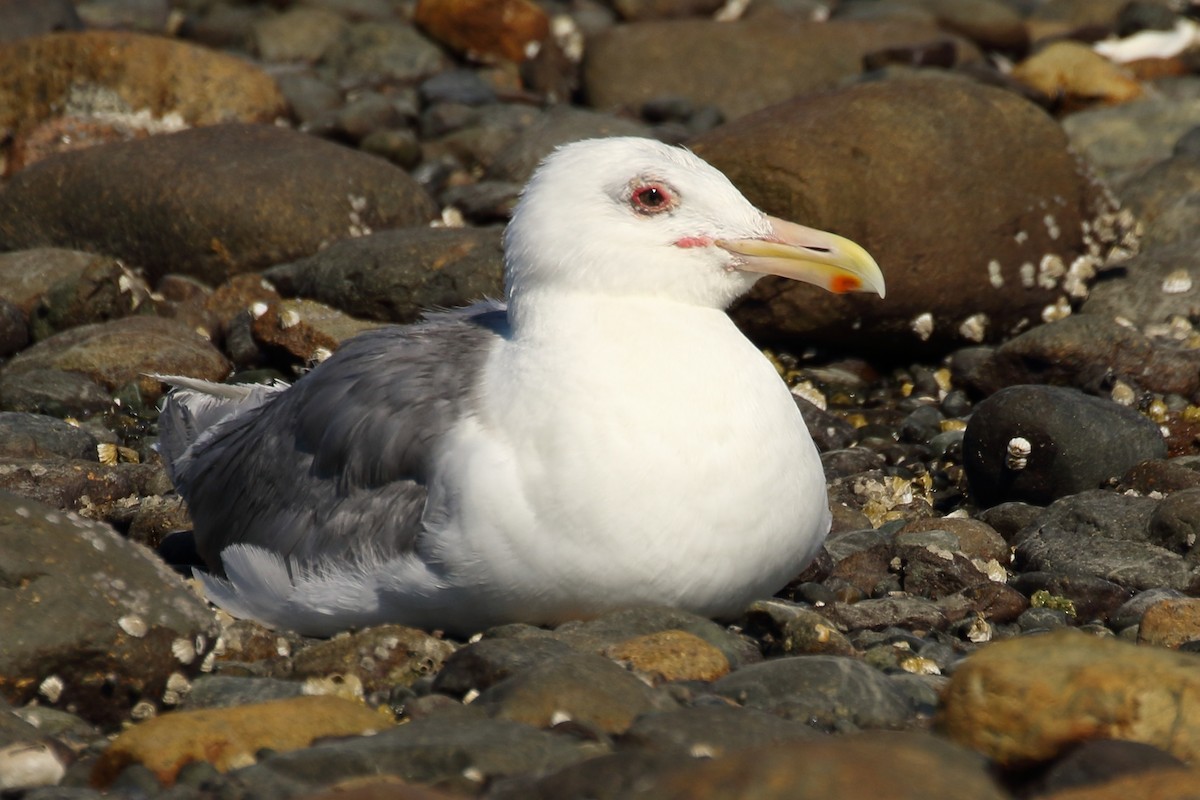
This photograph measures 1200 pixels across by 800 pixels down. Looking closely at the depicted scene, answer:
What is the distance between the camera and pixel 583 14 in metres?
17.7

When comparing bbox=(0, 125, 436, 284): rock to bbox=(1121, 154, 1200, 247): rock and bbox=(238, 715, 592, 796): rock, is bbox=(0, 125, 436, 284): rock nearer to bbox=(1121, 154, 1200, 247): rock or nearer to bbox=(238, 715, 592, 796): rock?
bbox=(1121, 154, 1200, 247): rock

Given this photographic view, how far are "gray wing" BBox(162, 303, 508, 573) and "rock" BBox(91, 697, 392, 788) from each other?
1.13 m

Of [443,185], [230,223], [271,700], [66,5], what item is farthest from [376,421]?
[66,5]

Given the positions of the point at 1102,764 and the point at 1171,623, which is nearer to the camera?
the point at 1102,764

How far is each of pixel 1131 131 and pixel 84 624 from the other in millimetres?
10633

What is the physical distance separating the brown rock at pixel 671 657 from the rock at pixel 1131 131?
8595 millimetres

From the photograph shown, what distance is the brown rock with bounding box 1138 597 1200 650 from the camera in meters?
5.61

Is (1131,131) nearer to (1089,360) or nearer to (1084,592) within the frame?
(1089,360)

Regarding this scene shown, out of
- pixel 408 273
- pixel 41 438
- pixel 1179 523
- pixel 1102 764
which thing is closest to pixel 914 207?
pixel 408 273

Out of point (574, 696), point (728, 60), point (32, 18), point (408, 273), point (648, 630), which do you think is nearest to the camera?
point (574, 696)

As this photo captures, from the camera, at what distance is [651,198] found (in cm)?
589

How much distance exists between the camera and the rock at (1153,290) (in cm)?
975

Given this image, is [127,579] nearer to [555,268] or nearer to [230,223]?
[555,268]

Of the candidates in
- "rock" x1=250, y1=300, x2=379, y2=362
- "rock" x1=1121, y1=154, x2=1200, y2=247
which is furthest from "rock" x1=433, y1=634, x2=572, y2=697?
"rock" x1=1121, y1=154, x2=1200, y2=247
